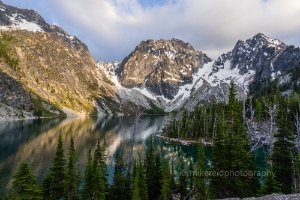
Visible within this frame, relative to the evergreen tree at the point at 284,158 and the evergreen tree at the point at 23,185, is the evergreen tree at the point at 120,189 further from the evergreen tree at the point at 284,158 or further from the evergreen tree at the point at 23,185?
the evergreen tree at the point at 284,158

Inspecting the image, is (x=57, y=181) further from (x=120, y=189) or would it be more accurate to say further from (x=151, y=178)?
(x=151, y=178)

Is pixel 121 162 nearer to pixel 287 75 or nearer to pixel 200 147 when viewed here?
pixel 200 147

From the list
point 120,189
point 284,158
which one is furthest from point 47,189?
point 284,158

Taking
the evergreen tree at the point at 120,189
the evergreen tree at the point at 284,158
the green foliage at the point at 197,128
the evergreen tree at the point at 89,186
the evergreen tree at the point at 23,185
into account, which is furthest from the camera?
the green foliage at the point at 197,128

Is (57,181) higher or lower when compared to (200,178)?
lower

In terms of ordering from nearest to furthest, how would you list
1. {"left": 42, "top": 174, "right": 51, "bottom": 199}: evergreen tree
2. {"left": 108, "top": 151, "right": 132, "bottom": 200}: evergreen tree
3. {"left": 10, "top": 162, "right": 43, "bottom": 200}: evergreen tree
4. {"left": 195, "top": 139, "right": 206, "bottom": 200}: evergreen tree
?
Result: {"left": 10, "top": 162, "right": 43, "bottom": 200}: evergreen tree, {"left": 42, "top": 174, "right": 51, "bottom": 199}: evergreen tree, {"left": 195, "top": 139, "right": 206, "bottom": 200}: evergreen tree, {"left": 108, "top": 151, "right": 132, "bottom": 200}: evergreen tree

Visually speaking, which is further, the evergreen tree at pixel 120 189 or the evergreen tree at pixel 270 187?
the evergreen tree at pixel 120 189

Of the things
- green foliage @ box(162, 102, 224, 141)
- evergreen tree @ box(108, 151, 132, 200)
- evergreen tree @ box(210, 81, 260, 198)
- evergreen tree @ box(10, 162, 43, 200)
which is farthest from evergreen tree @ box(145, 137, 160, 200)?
green foliage @ box(162, 102, 224, 141)

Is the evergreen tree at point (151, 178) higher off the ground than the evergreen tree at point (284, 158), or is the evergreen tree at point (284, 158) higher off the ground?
the evergreen tree at point (284, 158)

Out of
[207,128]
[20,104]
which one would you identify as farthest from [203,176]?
[20,104]

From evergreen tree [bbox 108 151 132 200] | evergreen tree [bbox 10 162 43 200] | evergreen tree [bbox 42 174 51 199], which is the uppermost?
evergreen tree [bbox 10 162 43 200]

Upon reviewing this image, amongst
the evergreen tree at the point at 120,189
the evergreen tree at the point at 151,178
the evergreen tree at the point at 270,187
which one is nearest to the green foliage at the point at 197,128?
the evergreen tree at the point at 151,178

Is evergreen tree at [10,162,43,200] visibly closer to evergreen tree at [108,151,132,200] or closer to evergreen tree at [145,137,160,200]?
Result: evergreen tree at [108,151,132,200]

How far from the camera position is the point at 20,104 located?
177500 millimetres
